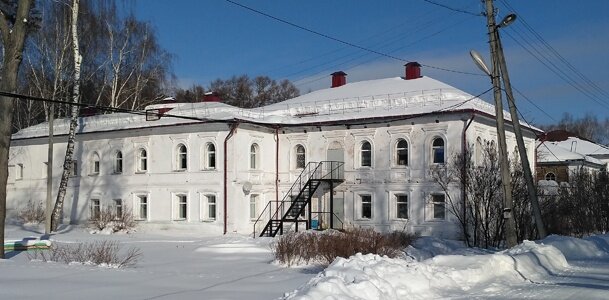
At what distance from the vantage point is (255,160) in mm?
35031

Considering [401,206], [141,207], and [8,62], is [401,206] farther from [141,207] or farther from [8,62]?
[8,62]

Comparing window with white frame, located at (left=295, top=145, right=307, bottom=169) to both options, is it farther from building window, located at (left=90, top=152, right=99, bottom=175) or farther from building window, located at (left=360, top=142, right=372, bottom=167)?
building window, located at (left=90, top=152, right=99, bottom=175)

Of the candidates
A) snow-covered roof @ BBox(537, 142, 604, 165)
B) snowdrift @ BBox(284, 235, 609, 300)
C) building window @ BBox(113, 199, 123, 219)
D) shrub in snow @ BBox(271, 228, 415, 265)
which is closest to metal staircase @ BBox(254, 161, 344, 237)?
building window @ BBox(113, 199, 123, 219)

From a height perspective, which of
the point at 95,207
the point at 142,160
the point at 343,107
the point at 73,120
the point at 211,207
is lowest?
the point at 95,207

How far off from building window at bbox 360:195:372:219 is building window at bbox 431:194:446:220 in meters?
3.41

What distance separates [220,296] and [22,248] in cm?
1314

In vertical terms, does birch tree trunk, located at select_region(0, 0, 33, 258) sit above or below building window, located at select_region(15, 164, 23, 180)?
above

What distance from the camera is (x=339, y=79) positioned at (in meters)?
42.2

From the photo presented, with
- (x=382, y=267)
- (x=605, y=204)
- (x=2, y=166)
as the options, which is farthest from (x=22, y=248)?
(x=605, y=204)

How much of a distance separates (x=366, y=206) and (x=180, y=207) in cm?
977

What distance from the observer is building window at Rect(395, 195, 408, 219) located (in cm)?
3266

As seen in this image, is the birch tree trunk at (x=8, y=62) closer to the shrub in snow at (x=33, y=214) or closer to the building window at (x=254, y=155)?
the building window at (x=254, y=155)

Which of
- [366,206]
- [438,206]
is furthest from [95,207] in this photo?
[438,206]

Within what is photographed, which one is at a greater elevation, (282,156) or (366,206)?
(282,156)
